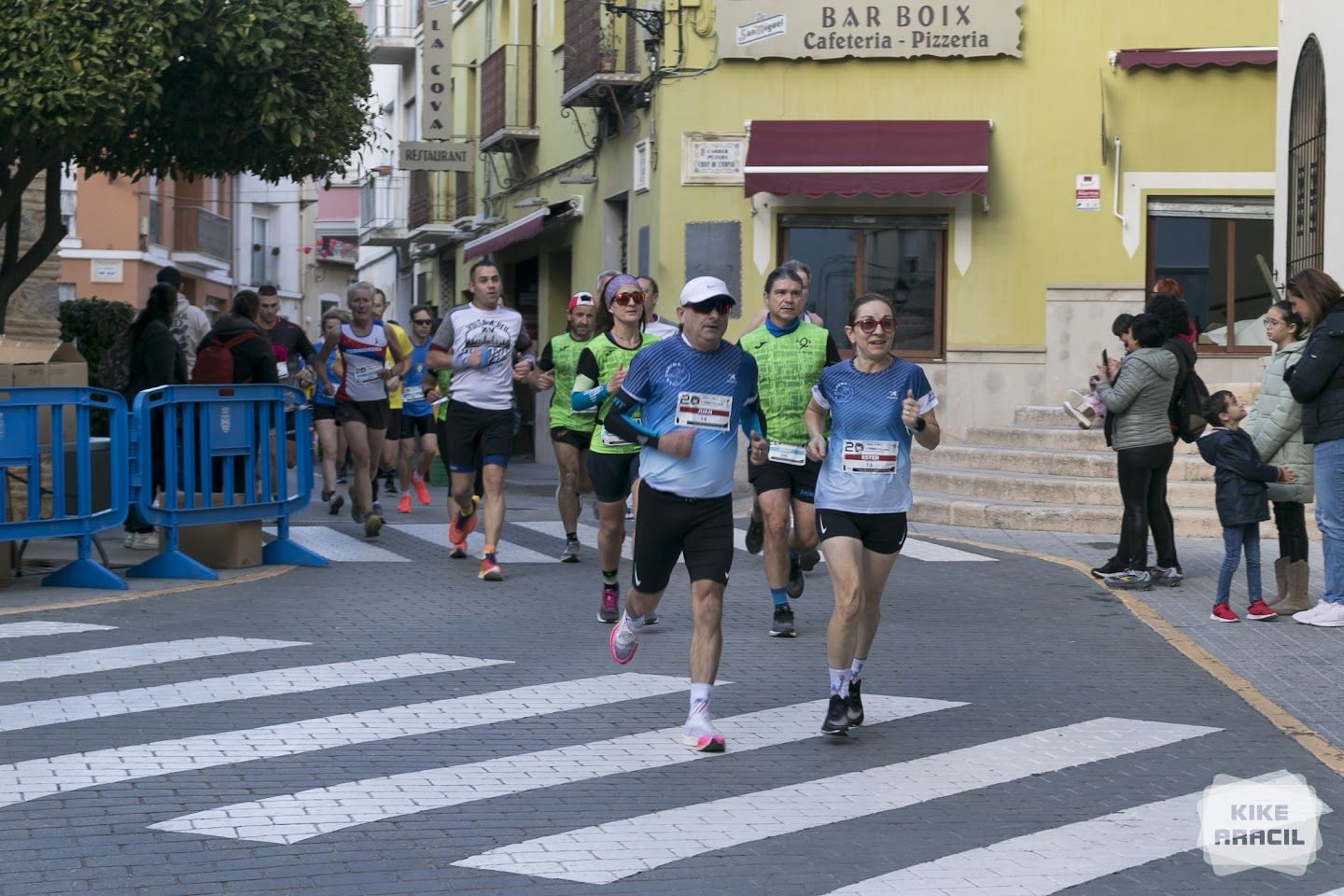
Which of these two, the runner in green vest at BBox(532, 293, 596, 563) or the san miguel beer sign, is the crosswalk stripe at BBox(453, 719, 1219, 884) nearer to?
the runner in green vest at BBox(532, 293, 596, 563)

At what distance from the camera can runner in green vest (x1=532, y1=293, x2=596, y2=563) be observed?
12297 mm

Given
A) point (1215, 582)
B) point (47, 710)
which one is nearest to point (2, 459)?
point (47, 710)

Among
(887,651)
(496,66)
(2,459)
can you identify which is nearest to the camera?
(887,651)

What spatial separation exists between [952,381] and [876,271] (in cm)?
146

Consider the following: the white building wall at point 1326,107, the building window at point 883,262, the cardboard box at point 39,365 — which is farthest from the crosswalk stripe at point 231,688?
the building window at point 883,262

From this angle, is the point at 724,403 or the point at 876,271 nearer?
the point at 724,403

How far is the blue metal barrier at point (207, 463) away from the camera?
11539 millimetres

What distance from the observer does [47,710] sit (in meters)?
7.59

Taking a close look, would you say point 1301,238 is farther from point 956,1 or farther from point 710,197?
point 710,197

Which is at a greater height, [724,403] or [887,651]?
[724,403]

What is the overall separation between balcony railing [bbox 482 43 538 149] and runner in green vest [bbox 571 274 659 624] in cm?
1725

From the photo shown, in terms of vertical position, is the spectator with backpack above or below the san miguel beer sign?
below

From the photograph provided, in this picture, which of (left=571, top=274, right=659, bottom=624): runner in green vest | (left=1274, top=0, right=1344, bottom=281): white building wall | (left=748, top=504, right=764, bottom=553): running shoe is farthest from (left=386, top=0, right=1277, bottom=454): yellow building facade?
(left=571, top=274, right=659, bottom=624): runner in green vest

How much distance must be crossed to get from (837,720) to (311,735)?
6.60 ft
